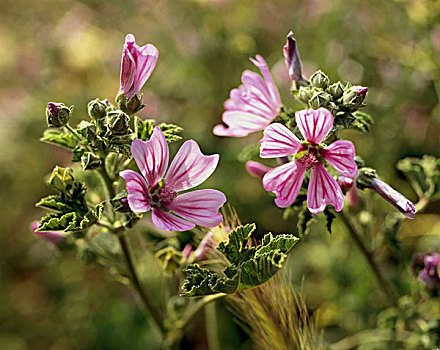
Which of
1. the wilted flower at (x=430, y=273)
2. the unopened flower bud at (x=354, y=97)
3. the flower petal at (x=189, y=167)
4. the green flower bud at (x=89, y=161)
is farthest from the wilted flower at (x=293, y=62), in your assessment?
the wilted flower at (x=430, y=273)

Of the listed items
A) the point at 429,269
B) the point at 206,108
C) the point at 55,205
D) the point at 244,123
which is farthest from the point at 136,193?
the point at 206,108

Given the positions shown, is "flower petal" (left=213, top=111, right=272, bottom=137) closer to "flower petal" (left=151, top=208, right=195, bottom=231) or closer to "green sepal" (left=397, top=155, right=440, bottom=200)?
"flower petal" (left=151, top=208, right=195, bottom=231)

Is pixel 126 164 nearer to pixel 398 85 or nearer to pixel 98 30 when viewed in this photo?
pixel 398 85

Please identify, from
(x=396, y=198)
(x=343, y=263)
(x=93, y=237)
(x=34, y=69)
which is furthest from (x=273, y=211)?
(x=34, y=69)

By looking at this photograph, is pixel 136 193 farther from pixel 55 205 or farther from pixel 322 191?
pixel 322 191

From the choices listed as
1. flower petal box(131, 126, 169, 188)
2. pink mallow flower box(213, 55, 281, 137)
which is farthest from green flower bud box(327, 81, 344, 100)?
flower petal box(131, 126, 169, 188)
